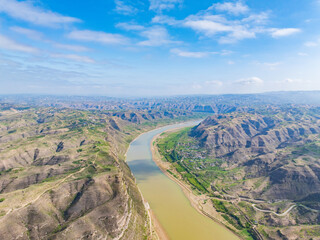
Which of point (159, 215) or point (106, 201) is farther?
point (159, 215)

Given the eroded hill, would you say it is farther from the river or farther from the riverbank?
the river

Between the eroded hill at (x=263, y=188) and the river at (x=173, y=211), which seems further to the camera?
the eroded hill at (x=263, y=188)

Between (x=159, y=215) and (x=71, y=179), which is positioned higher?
(x=71, y=179)

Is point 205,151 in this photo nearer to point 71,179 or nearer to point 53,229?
point 71,179

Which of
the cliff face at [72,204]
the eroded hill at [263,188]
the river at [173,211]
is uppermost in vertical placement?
the cliff face at [72,204]

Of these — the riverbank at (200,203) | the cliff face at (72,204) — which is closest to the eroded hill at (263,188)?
the riverbank at (200,203)

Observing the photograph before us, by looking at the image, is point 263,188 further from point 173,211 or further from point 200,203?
point 173,211

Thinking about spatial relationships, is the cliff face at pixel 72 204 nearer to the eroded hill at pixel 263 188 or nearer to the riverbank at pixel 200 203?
the riverbank at pixel 200 203

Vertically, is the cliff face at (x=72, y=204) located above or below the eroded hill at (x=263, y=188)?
above

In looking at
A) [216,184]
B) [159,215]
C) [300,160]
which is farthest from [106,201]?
[300,160]
